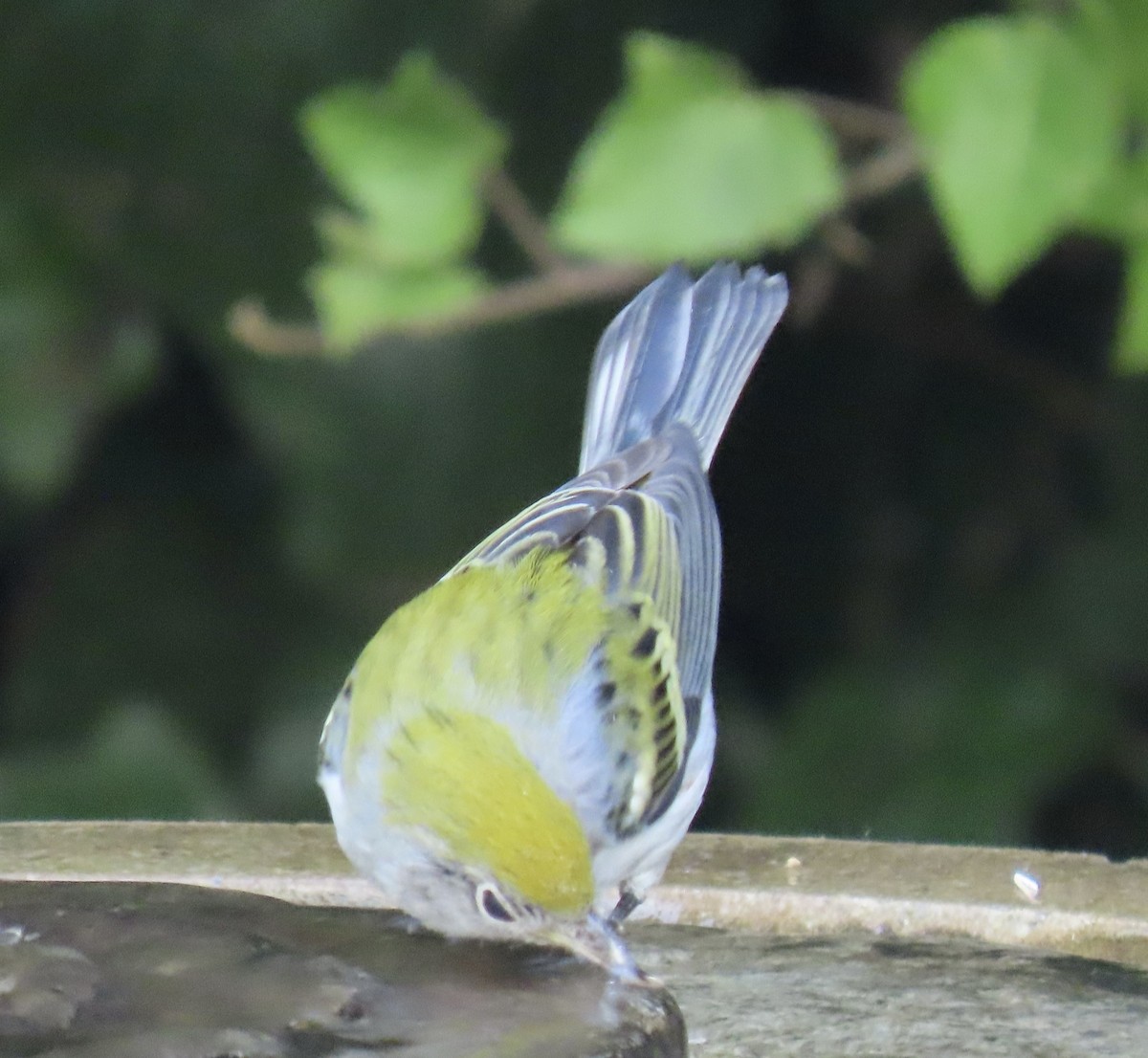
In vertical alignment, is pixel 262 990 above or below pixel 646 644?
above

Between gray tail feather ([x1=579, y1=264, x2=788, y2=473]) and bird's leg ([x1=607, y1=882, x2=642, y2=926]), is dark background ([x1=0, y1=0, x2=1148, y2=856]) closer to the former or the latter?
gray tail feather ([x1=579, y1=264, x2=788, y2=473])

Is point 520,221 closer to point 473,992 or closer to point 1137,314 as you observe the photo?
point 1137,314

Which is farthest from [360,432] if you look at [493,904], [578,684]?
[493,904]

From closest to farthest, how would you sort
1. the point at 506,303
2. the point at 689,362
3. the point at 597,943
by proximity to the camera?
1. the point at 597,943
2. the point at 506,303
3. the point at 689,362

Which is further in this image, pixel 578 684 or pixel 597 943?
pixel 578 684

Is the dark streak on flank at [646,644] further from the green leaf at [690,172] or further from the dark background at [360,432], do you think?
the dark background at [360,432]

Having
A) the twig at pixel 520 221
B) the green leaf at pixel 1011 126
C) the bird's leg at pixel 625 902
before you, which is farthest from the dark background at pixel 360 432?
the bird's leg at pixel 625 902

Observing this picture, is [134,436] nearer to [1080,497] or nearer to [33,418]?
[33,418]

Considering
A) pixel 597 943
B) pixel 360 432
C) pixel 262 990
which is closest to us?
pixel 262 990
